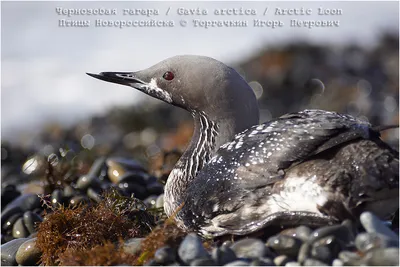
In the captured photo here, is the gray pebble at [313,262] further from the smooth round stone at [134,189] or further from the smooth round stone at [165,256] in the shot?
the smooth round stone at [134,189]

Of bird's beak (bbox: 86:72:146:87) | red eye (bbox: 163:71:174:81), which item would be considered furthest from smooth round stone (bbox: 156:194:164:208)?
red eye (bbox: 163:71:174:81)

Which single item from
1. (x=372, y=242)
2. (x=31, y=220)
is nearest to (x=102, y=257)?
(x=372, y=242)

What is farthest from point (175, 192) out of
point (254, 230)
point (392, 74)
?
point (392, 74)

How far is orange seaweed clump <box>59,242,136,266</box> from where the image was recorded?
482 centimetres

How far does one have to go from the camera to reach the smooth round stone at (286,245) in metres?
4.57

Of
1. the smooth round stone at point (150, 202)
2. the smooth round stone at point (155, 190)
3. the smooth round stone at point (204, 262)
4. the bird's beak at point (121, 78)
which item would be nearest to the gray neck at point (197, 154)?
the bird's beak at point (121, 78)

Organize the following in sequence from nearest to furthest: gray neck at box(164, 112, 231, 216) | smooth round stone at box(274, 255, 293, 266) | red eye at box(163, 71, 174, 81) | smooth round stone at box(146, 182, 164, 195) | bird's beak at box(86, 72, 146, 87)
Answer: smooth round stone at box(274, 255, 293, 266)
gray neck at box(164, 112, 231, 216)
red eye at box(163, 71, 174, 81)
bird's beak at box(86, 72, 146, 87)
smooth round stone at box(146, 182, 164, 195)

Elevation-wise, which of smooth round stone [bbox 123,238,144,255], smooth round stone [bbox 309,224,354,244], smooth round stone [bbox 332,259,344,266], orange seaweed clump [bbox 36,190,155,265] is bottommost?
orange seaweed clump [bbox 36,190,155,265]

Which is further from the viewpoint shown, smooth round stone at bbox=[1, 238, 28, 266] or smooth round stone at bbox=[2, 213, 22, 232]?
smooth round stone at bbox=[2, 213, 22, 232]

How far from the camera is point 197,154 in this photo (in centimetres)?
589

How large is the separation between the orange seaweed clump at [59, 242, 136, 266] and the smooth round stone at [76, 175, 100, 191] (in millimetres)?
2412

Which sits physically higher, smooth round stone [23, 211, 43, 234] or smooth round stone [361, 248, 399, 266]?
smooth round stone [361, 248, 399, 266]

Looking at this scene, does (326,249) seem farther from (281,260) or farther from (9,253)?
(9,253)

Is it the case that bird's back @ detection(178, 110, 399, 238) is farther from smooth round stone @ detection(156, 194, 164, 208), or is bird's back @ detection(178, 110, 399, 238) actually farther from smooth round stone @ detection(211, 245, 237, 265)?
smooth round stone @ detection(156, 194, 164, 208)
